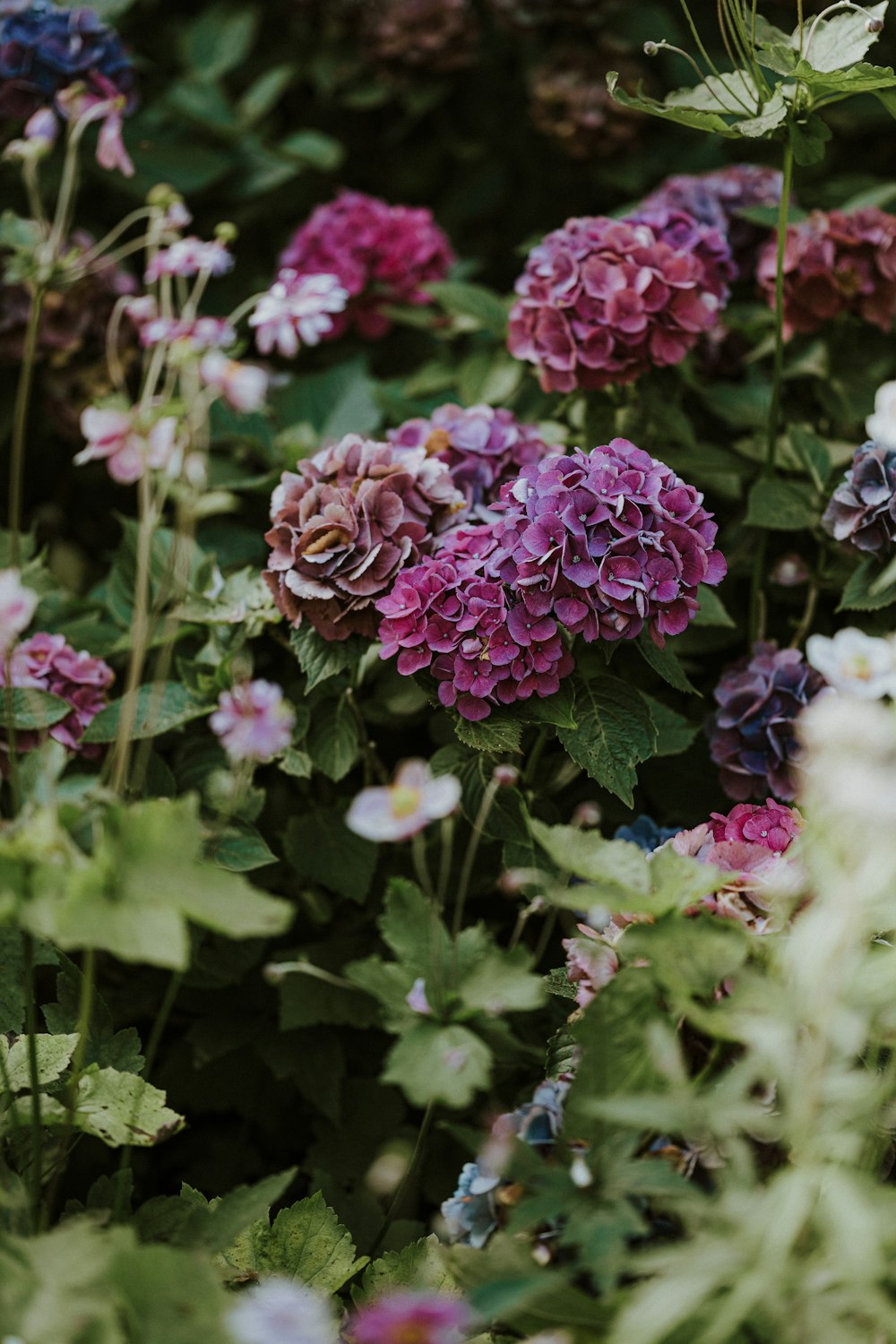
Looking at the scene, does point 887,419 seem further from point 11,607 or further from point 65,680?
point 65,680

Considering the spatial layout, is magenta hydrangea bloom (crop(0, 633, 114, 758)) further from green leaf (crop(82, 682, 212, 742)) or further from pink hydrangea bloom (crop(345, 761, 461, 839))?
pink hydrangea bloom (crop(345, 761, 461, 839))

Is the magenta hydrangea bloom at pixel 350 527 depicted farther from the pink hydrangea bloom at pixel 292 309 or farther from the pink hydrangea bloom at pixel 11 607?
the pink hydrangea bloom at pixel 11 607

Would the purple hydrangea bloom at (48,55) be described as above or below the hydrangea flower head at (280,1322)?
above

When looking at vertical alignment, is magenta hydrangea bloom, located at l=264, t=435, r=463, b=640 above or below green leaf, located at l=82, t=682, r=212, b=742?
above

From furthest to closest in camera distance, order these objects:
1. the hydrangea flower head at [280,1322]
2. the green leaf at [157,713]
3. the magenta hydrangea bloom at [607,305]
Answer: the magenta hydrangea bloom at [607,305] → the green leaf at [157,713] → the hydrangea flower head at [280,1322]

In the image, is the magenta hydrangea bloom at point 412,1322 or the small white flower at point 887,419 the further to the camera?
the small white flower at point 887,419

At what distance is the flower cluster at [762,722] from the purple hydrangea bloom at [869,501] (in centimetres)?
14

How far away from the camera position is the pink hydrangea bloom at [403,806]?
786 millimetres

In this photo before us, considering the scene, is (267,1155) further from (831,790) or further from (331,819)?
(831,790)

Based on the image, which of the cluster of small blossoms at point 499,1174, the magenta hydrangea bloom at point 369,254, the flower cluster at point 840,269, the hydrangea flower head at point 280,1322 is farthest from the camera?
the magenta hydrangea bloom at point 369,254

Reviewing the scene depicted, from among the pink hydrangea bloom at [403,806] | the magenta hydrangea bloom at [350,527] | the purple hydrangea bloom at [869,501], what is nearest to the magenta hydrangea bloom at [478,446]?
the magenta hydrangea bloom at [350,527]

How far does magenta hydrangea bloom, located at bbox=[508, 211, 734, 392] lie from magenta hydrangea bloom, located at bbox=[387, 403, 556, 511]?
11 cm

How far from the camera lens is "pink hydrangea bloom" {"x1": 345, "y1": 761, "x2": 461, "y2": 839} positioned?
0.79 metres

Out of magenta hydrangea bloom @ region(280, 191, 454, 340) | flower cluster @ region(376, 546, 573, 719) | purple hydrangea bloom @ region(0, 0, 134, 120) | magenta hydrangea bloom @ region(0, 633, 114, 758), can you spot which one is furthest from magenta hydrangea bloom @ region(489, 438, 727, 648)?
purple hydrangea bloom @ region(0, 0, 134, 120)
